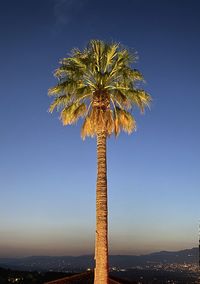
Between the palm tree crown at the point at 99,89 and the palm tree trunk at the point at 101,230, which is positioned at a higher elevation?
the palm tree crown at the point at 99,89

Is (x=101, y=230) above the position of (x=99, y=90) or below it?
below

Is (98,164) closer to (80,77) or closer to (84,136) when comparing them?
(84,136)

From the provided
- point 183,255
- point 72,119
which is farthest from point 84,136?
point 183,255

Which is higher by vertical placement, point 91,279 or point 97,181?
point 97,181

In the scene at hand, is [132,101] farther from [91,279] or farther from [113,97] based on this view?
[91,279]

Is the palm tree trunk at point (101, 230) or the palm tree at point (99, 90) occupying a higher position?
the palm tree at point (99, 90)

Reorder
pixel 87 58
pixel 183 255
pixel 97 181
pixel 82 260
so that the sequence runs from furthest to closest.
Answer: pixel 82 260 → pixel 183 255 → pixel 87 58 → pixel 97 181

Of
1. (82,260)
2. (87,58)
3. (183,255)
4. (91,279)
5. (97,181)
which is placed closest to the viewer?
(97,181)

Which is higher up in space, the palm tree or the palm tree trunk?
the palm tree

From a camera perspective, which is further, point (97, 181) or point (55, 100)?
point (55, 100)

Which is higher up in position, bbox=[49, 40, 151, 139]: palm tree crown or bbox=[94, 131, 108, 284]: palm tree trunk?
bbox=[49, 40, 151, 139]: palm tree crown

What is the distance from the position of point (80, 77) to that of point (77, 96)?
0.72 meters

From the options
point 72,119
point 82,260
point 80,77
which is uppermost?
point 80,77

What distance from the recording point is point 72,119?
1812cm
